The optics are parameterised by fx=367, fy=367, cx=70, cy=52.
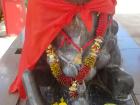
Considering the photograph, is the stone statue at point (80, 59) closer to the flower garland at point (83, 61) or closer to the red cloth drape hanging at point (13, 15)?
the flower garland at point (83, 61)

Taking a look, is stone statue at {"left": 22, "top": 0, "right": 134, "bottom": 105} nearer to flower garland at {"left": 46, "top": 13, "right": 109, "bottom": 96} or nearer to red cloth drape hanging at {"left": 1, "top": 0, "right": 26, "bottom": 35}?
flower garland at {"left": 46, "top": 13, "right": 109, "bottom": 96}

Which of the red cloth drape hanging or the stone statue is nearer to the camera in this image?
the stone statue

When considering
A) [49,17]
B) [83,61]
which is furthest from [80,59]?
[49,17]

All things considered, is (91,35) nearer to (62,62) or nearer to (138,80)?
(62,62)

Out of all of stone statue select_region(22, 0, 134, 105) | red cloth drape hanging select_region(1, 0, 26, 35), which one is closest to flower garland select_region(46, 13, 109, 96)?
stone statue select_region(22, 0, 134, 105)

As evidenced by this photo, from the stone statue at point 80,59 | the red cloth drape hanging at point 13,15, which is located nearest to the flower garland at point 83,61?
the stone statue at point 80,59

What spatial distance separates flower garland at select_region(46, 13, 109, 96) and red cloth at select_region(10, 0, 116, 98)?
23 millimetres

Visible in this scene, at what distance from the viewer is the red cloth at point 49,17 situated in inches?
34.4

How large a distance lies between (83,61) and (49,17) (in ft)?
0.44

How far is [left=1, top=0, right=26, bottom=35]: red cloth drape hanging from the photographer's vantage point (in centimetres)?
303

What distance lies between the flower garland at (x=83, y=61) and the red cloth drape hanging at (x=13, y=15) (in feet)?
7.02

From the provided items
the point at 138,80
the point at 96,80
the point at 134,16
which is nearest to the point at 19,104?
the point at 96,80

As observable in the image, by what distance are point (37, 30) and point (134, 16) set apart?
1.33 m

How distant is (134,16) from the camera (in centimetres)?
215
